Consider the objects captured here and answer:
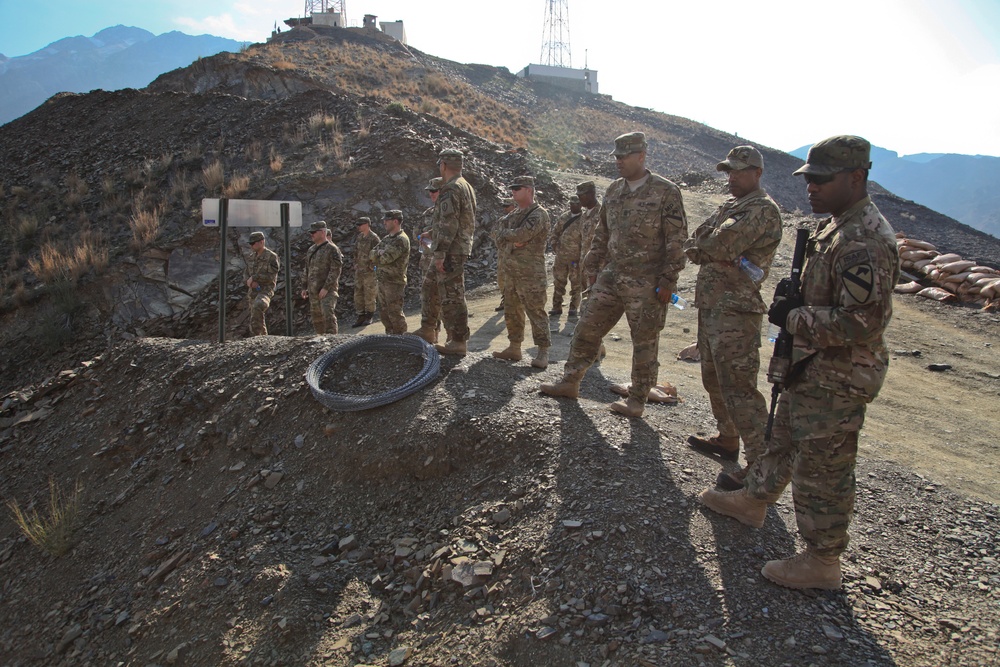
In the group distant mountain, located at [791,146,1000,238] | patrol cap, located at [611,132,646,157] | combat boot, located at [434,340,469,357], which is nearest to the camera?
patrol cap, located at [611,132,646,157]

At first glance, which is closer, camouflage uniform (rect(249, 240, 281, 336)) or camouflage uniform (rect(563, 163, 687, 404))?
camouflage uniform (rect(563, 163, 687, 404))

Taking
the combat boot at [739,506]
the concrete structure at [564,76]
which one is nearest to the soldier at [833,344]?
the combat boot at [739,506]

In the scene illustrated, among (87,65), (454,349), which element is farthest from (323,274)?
(87,65)

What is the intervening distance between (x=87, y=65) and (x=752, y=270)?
593 ft

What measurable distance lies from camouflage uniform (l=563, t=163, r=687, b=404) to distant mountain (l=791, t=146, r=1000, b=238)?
306ft

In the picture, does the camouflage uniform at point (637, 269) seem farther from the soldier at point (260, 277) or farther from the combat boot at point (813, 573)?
the soldier at point (260, 277)

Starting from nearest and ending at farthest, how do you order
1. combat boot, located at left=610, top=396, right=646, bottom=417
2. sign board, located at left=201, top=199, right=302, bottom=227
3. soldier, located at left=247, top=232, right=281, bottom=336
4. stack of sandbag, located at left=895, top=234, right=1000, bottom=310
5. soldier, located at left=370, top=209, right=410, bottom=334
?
combat boot, located at left=610, top=396, right=646, bottom=417 → sign board, located at left=201, top=199, right=302, bottom=227 → soldier, located at left=370, top=209, right=410, bottom=334 → soldier, located at left=247, top=232, right=281, bottom=336 → stack of sandbag, located at left=895, top=234, right=1000, bottom=310

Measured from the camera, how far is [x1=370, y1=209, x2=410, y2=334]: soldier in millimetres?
7484

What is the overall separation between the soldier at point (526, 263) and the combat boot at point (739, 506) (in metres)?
2.83

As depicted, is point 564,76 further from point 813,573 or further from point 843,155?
point 813,573

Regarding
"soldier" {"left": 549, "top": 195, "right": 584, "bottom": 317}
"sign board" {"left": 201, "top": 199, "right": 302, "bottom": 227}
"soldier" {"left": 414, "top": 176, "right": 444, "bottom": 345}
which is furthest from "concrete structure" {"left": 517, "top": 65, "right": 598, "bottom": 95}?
"soldier" {"left": 414, "top": 176, "right": 444, "bottom": 345}

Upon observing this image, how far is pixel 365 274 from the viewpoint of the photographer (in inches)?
403

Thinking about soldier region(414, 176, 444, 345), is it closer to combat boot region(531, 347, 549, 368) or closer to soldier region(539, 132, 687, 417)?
combat boot region(531, 347, 549, 368)

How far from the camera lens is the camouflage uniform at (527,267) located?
19.4 feet
